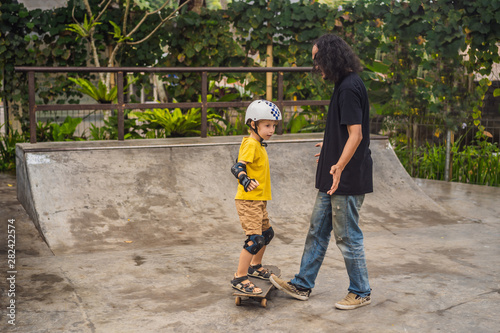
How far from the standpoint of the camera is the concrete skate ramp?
6285mm

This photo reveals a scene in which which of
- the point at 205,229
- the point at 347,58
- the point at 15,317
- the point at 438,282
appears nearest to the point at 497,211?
the point at 438,282

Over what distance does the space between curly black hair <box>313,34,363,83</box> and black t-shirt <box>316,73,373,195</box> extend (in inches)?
2.0

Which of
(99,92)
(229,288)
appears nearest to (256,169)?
(229,288)

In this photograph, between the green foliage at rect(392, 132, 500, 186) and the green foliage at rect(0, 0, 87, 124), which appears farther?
the green foliage at rect(0, 0, 87, 124)

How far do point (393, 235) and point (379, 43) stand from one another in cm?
487

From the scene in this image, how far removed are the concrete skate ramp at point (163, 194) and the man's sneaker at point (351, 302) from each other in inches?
78.1

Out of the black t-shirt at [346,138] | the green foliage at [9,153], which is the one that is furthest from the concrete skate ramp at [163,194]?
the green foliage at [9,153]

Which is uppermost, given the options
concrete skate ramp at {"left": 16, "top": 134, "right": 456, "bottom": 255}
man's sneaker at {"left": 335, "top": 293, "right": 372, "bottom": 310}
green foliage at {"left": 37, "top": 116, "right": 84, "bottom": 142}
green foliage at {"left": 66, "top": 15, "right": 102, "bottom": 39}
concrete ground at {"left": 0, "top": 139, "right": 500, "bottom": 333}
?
green foliage at {"left": 66, "top": 15, "right": 102, "bottom": 39}

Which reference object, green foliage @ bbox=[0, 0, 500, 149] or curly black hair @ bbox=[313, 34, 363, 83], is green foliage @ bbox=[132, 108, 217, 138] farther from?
curly black hair @ bbox=[313, 34, 363, 83]

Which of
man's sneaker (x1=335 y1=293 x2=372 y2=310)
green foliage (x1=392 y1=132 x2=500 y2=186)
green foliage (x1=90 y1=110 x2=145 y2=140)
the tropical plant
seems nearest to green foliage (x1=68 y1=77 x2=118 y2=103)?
green foliage (x1=90 y1=110 x2=145 y2=140)

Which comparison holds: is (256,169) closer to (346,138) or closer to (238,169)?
(238,169)

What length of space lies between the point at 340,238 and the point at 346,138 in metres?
0.71

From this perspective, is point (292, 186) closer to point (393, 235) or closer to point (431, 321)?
point (393, 235)

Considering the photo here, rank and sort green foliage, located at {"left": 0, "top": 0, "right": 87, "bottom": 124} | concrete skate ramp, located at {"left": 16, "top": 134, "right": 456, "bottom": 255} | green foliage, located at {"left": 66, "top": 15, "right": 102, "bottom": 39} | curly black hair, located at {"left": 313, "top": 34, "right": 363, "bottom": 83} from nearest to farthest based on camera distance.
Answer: curly black hair, located at {"left": 313, "top": 34, "right": 363, "bottom": 83} → concrete skate ramp, located at {"left": 16, "top": 134, "right": 456, "bottom": 255} → green foliage, located at {"left": 66, "top": 15, "right": 102, "bottom": 39} → green foliage, located at {"left": 0, "top": 0, "right": 87, "bottom": 124}
